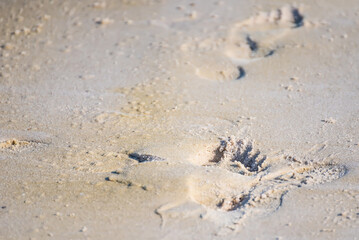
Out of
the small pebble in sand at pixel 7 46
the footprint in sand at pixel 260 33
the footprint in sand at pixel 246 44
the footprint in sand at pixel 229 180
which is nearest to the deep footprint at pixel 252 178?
the footprint in sand at pixel 229 180

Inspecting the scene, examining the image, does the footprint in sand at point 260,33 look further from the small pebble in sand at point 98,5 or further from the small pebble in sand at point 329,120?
the small pebble in sand at point 98,5

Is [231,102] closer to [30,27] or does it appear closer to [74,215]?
[74,215]

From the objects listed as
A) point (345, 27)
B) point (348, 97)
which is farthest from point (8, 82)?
point (345, 27)

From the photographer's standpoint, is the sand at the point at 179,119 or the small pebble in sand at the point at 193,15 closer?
the sand at the point at 179,119

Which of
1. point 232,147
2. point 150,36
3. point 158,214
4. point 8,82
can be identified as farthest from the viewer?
point 150,36

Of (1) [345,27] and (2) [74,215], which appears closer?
(2) [74,215]

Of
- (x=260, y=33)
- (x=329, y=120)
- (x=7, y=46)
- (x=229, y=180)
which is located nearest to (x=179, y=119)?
(x=229, y=180)
